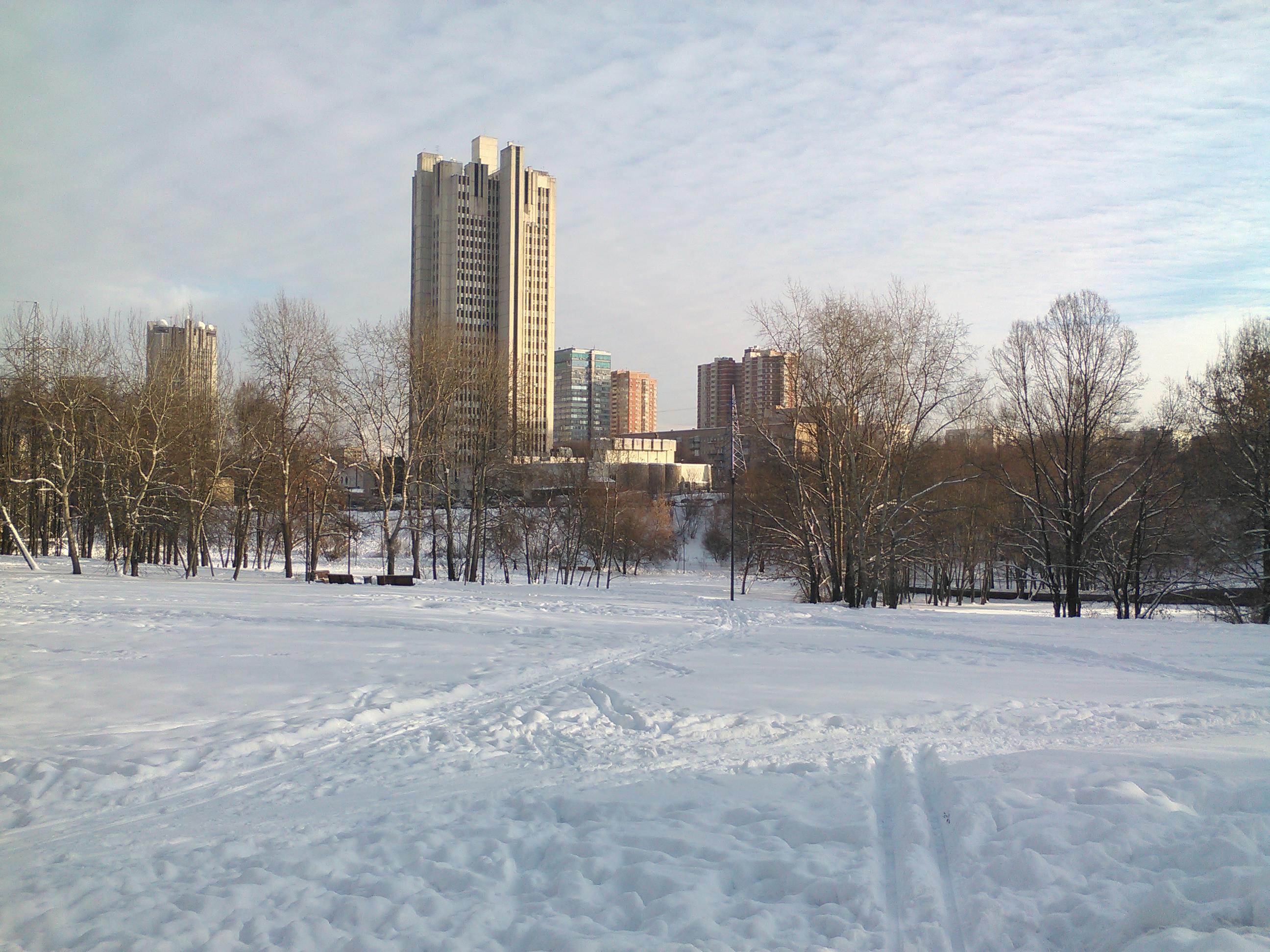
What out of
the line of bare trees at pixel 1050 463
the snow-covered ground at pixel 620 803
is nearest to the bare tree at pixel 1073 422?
the line of bare trees at pixel 1050 463

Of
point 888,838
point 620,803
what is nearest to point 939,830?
point 888,838

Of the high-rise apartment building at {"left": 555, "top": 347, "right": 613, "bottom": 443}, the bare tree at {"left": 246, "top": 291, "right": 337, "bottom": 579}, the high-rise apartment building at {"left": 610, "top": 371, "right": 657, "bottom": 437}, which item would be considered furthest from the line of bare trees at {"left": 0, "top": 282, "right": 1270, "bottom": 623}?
the high-rise apartment building at {"left": 610, "top": 371, "right": 657, "bottom": 437}

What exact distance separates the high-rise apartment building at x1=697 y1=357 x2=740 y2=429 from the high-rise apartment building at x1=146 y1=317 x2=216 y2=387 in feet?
363

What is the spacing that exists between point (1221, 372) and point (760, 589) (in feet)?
98.1

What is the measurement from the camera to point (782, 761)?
7.20m

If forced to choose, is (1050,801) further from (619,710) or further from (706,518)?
(706,518)

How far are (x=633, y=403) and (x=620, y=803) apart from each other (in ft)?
580

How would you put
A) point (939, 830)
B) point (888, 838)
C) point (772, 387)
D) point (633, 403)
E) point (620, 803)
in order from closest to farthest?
point (888, 838)
point (939, 830)
point (620, 803)
point (772, 387)
point (633, 403)

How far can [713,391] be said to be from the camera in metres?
166

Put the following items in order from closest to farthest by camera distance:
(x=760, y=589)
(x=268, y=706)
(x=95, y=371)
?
(x=268, y=706)
(x=95, y=371)
(x=760, y=589)

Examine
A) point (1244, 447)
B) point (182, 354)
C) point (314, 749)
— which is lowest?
point (314, 749)

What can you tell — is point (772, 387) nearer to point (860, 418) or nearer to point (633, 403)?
point (860, 418)

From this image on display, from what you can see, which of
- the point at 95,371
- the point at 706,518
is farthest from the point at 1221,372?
the point at 706,518

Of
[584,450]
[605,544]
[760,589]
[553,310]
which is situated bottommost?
[760,589]
